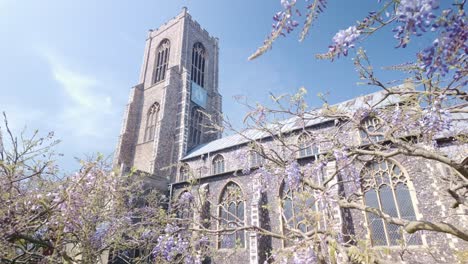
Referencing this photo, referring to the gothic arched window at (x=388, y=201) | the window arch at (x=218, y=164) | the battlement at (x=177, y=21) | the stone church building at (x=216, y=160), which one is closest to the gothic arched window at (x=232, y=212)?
the stone church building at (x=216, y=160)

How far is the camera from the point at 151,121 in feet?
89.6

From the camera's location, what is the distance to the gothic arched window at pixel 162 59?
100ft

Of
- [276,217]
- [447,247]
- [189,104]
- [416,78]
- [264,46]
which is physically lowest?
[447,247]

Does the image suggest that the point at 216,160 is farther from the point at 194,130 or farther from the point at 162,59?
the point at 162,59

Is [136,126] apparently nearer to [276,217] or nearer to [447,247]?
[276,217]

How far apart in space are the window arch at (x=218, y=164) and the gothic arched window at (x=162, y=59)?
13.9 meters

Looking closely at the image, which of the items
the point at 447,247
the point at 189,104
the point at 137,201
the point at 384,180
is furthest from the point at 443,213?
the point at 189,104

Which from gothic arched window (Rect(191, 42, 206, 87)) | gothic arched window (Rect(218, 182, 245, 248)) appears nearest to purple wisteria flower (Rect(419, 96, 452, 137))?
gothic arched window (Rect(218, 182, 245, 248))

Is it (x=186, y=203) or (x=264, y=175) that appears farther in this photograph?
(x=186, y=203)

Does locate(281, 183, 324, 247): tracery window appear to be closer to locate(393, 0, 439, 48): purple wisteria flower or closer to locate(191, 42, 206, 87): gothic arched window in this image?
locate(393, 0, 439, 48): purple wisteria flower

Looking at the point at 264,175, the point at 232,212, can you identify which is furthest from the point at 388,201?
the point at 232,212

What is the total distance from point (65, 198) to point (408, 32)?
4.43 meters

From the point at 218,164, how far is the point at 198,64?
1637cm

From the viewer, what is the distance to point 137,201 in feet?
58.7
